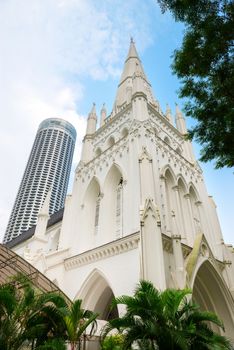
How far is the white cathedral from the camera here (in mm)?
11930

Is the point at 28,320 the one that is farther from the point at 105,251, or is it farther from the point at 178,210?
the point at 178,210

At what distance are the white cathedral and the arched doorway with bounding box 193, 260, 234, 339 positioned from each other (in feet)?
0.16

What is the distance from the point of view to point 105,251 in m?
13.6

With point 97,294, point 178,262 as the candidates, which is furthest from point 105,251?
point 178,262

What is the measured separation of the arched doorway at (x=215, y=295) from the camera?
13383mm

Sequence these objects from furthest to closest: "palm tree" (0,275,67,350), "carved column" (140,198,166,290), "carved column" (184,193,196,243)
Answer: "carved column" (184,193,196,243) → "carved column" (140,198,166,290) → "palm tree" (0,275,67,350)

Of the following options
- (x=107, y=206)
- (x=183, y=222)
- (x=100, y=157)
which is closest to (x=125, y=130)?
(x=100, y=157)

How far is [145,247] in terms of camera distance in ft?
36.6

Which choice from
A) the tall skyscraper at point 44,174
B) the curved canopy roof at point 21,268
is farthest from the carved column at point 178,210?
the tall skyscraper at point 44,174

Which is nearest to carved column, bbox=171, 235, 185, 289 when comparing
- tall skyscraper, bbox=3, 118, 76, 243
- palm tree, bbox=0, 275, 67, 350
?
palm tree, bbox=0, 275, 67, 350

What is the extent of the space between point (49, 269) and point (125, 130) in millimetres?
11409

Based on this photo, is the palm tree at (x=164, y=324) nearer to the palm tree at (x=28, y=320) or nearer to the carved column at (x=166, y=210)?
the palm tree at (x=28, y=320)

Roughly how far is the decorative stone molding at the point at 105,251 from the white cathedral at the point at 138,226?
0.05m

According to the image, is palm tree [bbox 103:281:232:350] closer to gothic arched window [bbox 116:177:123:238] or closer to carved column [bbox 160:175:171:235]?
carved column [bbox 160:175:171:235]
